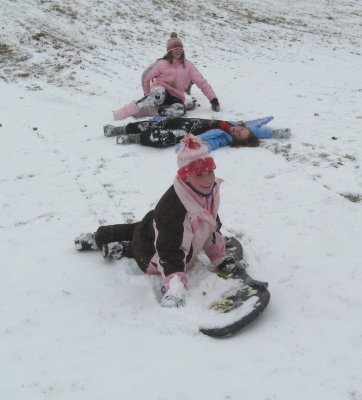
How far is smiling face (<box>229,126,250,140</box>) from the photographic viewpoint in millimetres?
6336

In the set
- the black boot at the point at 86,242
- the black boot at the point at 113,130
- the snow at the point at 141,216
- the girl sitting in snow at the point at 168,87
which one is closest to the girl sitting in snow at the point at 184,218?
the snow at the point at 141,216

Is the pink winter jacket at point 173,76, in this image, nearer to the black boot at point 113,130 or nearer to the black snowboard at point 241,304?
the black boot at point 113,130

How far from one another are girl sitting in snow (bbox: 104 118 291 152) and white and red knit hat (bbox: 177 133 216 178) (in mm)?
3022

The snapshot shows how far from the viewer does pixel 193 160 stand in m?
3.14

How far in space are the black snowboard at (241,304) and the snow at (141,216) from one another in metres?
0.09

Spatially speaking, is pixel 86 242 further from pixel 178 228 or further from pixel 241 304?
pixel 241 304

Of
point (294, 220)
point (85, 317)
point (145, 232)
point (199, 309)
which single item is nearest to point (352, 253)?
point (294, 220)

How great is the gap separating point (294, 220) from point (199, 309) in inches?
68.7

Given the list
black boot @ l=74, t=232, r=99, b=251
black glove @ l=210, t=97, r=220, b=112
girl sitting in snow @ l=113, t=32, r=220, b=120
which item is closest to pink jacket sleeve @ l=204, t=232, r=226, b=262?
black boot @ l=74, t=232, r=99, b=251

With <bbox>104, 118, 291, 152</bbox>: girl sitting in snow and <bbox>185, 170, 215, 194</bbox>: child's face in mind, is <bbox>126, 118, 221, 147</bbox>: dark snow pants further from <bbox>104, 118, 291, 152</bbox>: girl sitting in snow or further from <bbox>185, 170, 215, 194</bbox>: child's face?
<bbox>185, 170, 215, 194</bbox>: child's face

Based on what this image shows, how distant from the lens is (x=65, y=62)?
427 inches

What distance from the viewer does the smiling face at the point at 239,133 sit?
249 inches

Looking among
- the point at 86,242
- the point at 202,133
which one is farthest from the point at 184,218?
the point at 202,133

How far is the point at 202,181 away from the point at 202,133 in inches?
137
